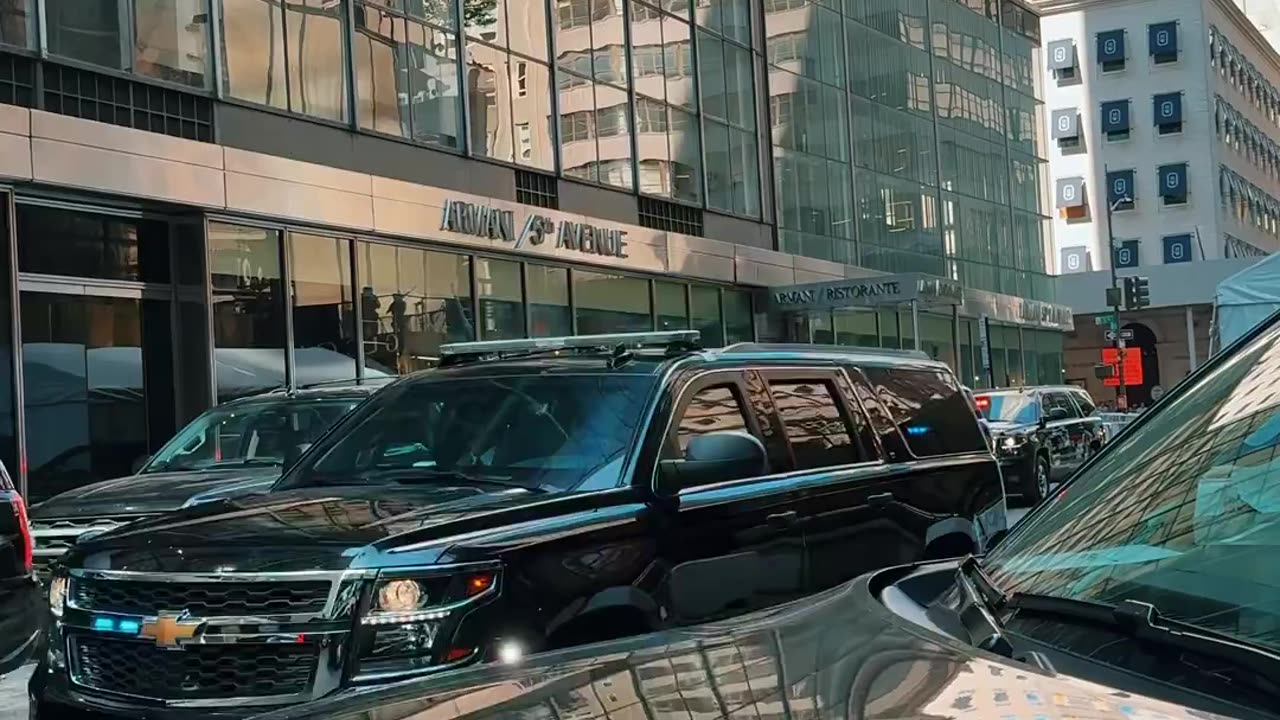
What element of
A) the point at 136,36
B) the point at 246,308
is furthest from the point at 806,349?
the point at 246,308

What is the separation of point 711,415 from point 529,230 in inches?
694

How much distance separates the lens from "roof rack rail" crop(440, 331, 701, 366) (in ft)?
20.1

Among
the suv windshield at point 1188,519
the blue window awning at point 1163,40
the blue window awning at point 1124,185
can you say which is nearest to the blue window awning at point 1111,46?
the blue window awning at point 1163,40

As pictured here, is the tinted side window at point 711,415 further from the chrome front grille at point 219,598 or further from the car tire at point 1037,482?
the car tire at point 1037,482

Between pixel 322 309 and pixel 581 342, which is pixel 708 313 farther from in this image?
pixel 581 342

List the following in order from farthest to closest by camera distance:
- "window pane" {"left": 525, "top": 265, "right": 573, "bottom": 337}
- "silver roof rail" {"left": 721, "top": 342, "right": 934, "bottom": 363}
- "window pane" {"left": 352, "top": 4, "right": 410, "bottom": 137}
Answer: "window pane" {"left": 525, "top": 265, "right": 573, "bottom": 337}, "window pane" {"left": 352, "top": 4, "right": 410, "bottom": 137}, "silver roof rail" {"left": 721, "top": 342, "right": 934, "bottom": 363}

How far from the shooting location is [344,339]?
19.7 metres

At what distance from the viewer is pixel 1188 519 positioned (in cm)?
245

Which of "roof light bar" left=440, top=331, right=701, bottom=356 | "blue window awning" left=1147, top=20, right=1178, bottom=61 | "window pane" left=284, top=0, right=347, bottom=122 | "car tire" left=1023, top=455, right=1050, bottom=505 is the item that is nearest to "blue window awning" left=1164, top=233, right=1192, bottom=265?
"blue window awning" left=1147, top=20, right=1178, bottom=61

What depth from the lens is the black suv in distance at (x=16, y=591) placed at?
5.93m

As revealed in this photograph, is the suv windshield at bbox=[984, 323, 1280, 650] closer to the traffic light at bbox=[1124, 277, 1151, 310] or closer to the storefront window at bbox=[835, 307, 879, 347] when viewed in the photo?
the storefront window at bbox=[835, 307, 879, 347]

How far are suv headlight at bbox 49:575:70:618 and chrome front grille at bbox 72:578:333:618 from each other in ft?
1.26

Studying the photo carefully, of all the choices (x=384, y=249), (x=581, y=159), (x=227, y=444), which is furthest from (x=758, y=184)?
(x=227, y=444)

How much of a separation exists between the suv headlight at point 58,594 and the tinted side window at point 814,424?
3.07 m
